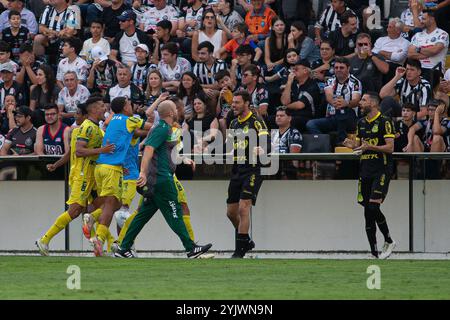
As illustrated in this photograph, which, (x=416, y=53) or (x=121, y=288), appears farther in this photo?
(x=416, y=53)

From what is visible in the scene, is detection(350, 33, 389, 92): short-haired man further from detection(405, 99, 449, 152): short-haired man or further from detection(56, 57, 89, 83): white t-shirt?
detection(56, 57, 89, 83): white t-shirt

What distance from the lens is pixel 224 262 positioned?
15.5 m

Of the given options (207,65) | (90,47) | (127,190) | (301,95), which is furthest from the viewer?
(90,47)

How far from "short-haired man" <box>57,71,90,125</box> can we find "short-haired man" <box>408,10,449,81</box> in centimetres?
590

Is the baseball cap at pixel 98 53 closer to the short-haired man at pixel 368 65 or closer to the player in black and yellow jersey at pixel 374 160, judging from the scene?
the short-haired man at pixel 368 65

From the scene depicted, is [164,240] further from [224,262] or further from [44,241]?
[224,262]

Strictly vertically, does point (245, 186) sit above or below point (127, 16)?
below

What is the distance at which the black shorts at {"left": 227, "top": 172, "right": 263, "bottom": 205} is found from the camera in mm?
16609

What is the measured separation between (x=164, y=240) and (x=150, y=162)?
164 inches

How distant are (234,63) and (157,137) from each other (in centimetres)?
534

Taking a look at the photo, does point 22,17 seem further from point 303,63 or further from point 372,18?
point 372,18

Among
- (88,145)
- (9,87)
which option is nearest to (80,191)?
(88,145)

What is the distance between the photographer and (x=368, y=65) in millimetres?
20000
